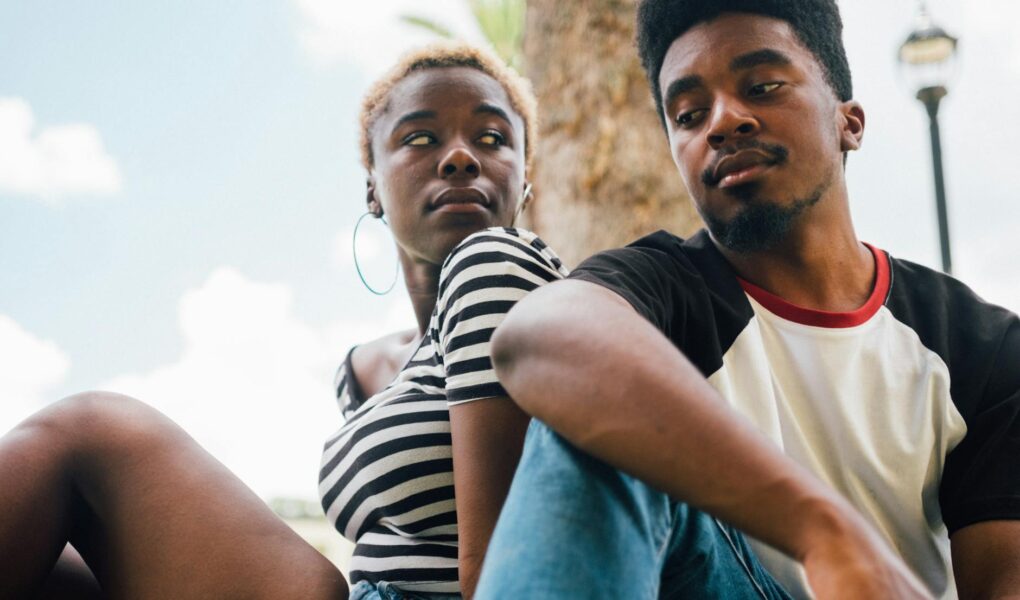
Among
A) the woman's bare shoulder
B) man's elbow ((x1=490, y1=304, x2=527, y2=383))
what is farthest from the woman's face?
man's elbow ((x1=490, y1=304, x2=527, y2=383))

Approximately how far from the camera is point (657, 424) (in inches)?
52.4

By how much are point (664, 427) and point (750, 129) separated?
0.92 m

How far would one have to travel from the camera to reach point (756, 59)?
2.10 meters

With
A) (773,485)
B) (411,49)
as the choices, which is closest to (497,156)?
(411,49)

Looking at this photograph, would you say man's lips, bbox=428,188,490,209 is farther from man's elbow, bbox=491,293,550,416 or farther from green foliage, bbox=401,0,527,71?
green foliage, bbox=401,0,527,71

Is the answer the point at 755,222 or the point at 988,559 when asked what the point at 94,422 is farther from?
the point at 988,559

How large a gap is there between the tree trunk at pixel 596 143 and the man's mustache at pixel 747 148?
8.67 feet

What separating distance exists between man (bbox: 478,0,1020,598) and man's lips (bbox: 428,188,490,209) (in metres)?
0.53

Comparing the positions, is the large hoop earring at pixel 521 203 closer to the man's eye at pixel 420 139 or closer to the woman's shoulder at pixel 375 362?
the man's eye at pixel 420 139

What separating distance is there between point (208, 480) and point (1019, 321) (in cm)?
172

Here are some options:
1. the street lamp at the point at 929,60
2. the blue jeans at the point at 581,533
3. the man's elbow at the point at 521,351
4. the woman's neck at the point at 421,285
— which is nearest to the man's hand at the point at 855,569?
the blue jeans at the point at 581,533

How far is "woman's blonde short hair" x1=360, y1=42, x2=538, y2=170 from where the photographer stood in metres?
2.73

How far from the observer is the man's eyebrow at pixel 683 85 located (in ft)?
6.96

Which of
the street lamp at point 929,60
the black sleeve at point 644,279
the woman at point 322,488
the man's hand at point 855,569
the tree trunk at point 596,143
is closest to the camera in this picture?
the man's hand at point 855,569
